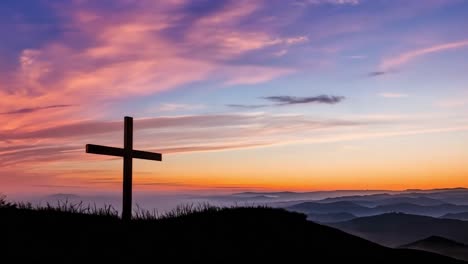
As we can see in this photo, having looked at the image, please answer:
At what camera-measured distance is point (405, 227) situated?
121250mm

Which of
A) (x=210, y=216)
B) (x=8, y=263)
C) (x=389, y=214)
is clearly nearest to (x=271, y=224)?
(x=210, y=216)

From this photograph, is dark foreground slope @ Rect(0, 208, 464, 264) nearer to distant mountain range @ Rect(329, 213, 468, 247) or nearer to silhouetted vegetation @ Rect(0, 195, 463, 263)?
silhouetted vegetation @ Rect(0, 195, 463, 263)

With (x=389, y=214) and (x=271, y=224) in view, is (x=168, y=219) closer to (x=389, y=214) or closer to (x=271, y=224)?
(x=271, y=224)

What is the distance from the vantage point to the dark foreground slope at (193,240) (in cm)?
1398

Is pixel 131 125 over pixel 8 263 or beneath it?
over

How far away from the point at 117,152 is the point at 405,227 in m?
109

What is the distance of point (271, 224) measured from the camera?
21016mm

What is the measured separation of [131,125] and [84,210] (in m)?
3.94

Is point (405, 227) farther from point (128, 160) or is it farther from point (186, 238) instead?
point (186, 238)

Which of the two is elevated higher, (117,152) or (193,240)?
(117,152)

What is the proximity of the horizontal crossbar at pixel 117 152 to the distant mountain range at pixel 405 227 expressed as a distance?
83.5 metres

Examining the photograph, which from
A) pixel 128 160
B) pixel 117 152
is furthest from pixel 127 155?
pixel 117 152

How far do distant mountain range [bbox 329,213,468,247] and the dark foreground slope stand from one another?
82998mm

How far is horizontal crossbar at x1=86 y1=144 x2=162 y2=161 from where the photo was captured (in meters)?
19.8
